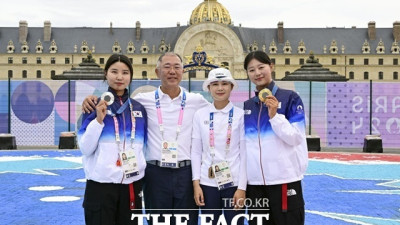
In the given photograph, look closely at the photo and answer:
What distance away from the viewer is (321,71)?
23516 mm

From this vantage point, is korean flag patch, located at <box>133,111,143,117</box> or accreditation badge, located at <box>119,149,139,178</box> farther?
korean flag patch, located at <box>133,111,143,117</box>

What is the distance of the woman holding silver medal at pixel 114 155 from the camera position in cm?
451

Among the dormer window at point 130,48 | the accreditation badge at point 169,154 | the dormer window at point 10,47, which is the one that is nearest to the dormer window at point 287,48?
the dormer window at point 130,48

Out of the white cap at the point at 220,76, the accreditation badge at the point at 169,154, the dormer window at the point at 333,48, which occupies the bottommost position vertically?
the accreditation badge at the point at 169,154

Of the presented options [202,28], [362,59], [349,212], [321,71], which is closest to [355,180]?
[349,212]

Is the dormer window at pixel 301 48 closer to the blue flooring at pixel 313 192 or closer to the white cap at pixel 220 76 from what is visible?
the blue flooring at pixel 313 192

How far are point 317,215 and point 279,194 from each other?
12.8 feet

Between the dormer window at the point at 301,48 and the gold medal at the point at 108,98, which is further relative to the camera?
the dormer window at the point at 301,48

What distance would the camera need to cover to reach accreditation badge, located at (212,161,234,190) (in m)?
4.65

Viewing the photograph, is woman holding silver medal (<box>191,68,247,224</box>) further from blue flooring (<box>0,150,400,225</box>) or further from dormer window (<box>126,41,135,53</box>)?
dormer window (<box>126,41,135,53</box>)

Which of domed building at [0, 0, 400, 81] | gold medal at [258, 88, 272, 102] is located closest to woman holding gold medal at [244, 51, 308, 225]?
gold medal at [258, 88, 272, 102]

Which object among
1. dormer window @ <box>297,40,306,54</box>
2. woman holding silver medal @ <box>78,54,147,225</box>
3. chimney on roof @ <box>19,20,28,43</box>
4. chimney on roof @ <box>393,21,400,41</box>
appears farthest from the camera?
chimney on roof @ <box>19,20,28,43</box>

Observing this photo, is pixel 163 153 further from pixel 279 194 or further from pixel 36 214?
pixel 36 214

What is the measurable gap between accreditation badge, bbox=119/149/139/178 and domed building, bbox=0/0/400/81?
80.0 meters
